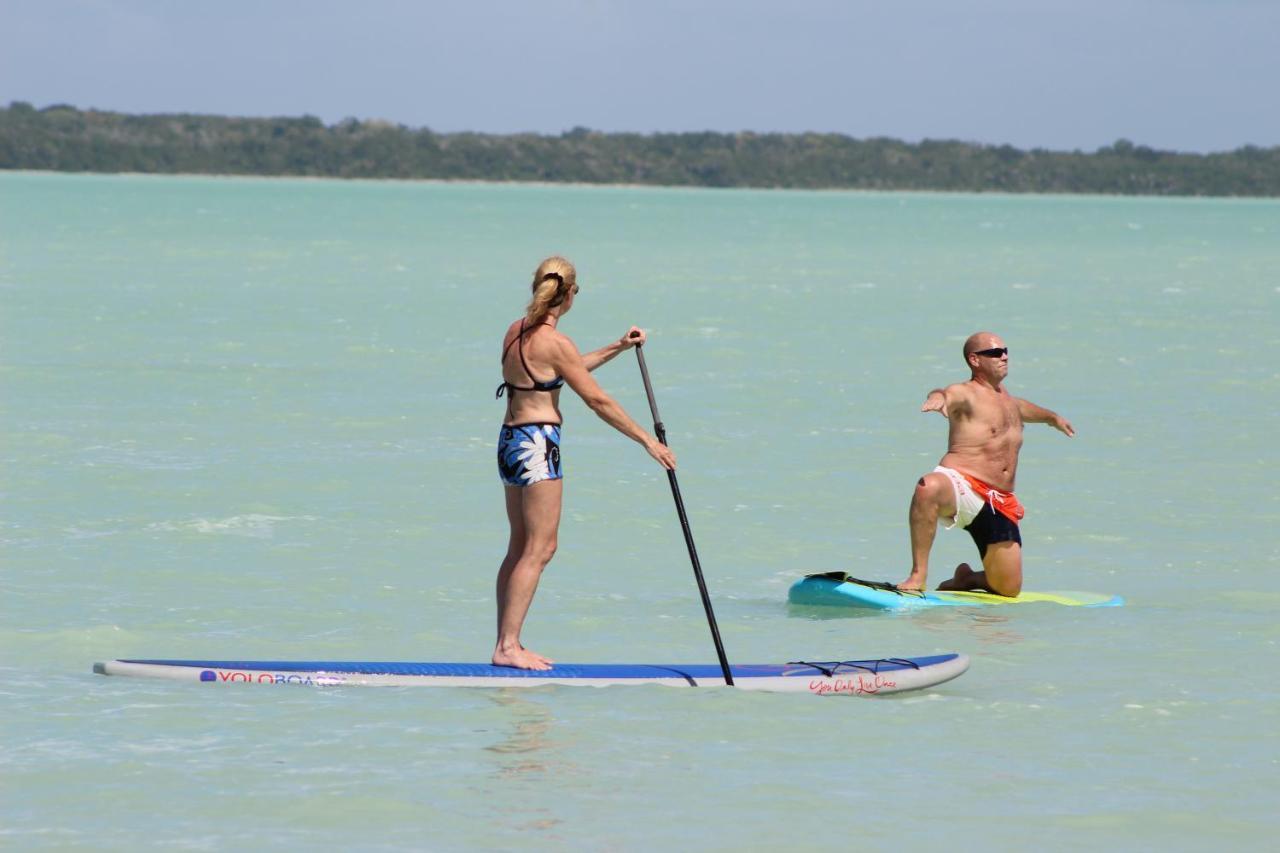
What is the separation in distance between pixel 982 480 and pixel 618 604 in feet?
6.87

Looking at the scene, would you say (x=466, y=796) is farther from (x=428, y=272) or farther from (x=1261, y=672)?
(x=428, y=272)

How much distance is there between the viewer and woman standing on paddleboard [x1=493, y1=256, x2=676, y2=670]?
8.82 metres

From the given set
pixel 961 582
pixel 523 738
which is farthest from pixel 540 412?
pixel 961 582

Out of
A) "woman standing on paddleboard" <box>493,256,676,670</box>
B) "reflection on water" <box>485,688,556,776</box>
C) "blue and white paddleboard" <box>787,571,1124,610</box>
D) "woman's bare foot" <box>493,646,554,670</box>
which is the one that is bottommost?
"reflection on water" <box>485,688,556,776</box>

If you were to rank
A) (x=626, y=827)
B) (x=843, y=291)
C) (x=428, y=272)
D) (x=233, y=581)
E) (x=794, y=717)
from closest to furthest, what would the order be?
(x=626, y=827), (x=794, y=717), (x=233, y=581), (x=843, y=291), (x=428, y=272)

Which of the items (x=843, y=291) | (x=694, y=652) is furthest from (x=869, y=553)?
(x=843, y=291)

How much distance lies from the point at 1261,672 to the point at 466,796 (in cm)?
424

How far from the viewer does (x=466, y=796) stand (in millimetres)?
7910

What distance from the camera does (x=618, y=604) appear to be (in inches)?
470

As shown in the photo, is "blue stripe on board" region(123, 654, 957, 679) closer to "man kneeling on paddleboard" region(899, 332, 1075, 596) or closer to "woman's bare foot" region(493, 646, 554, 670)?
"woman's bare foot" region(493, 646, 554, 670)

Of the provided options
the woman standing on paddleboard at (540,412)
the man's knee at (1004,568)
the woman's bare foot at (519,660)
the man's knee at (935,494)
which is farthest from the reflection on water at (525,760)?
the man's knee at (1004,568)

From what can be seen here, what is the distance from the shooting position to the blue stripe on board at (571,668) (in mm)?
9336

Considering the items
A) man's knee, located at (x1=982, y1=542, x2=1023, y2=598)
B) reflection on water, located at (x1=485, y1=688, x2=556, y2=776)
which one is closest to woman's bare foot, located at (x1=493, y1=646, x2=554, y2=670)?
reflection on water, located at (x1=485, y1=688, x2=556, y2=776)

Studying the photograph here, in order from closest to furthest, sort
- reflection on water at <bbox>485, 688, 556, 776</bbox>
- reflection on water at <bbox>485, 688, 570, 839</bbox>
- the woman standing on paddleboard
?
reflection on water at <bbox>485, 688, 570, 839</bbox>
reflection on water at <bbox>485, 688, 556, 776</bbox>
the woman standing on paddleboard
